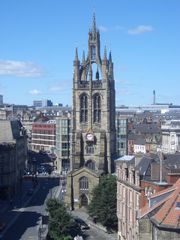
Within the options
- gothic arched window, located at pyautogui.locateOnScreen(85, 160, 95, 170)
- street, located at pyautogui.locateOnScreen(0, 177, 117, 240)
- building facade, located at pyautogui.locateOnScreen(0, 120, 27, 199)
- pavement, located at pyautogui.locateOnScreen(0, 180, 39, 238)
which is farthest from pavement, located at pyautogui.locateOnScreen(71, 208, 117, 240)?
building facade, located at pyautogui.locateOnScreen(0, 120, 27, 199)

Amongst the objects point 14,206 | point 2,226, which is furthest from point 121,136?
point 2,226

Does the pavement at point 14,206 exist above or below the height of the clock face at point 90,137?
below

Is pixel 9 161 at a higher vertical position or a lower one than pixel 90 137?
lower

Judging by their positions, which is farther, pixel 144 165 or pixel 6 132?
pixel 6 132

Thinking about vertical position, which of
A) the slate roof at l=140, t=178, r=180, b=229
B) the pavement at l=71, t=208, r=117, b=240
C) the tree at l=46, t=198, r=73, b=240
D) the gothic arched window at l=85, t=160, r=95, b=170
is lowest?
the pavement at l=71, t=208, r=117, b=240

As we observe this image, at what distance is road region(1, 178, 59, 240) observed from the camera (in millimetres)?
79787

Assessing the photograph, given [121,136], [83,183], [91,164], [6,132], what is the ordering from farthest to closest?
1. [121,136]
2. [6,132]
3. [91,164]
4. [83,183]

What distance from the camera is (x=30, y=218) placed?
307ft

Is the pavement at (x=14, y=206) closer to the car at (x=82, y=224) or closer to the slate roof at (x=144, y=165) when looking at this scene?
the car at (x=82, y=224)

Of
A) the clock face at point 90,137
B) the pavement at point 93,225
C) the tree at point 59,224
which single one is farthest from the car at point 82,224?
the clock face at point 90,137

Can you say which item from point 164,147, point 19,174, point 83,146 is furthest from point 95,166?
point 164,147

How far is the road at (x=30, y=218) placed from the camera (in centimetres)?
7979

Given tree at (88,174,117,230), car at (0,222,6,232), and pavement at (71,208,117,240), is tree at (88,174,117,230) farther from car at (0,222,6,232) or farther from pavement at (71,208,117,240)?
car at (0,222,6,232)

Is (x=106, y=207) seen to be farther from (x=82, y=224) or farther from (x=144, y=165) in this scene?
(x=144, y=165)
